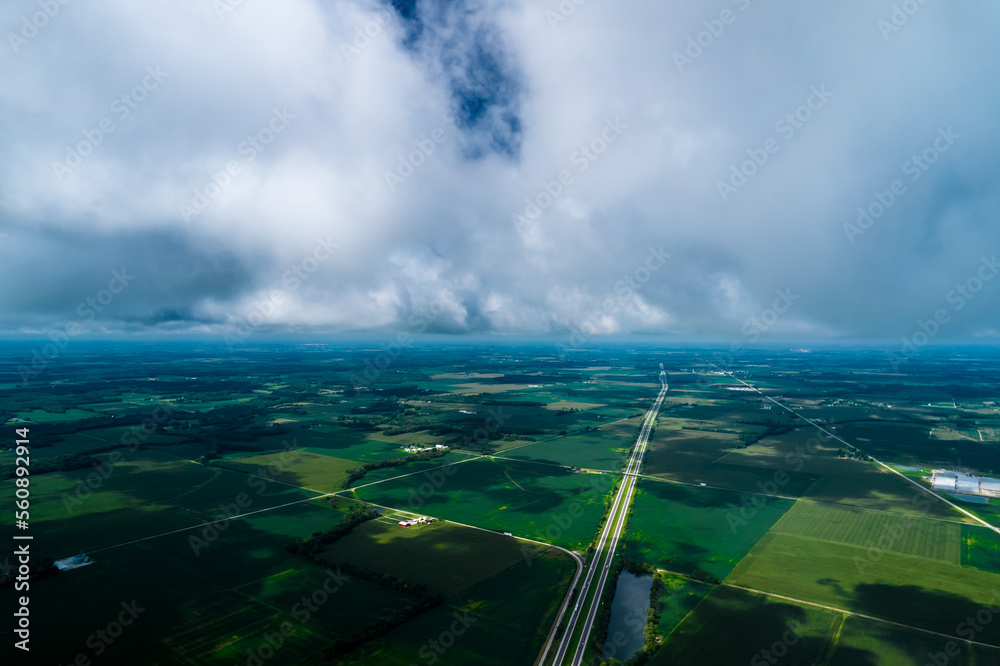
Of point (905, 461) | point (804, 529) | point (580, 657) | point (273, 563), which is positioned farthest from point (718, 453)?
point (273, 563)

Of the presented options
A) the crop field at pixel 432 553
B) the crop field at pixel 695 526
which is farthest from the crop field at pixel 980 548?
the crop field at pixel 432 553

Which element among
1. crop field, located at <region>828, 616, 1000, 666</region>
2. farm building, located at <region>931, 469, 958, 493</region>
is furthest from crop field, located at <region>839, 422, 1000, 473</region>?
crop field, located at <region>828, 616, 1000, 666</region>

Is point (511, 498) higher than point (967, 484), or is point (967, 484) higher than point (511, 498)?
point (967, 484)

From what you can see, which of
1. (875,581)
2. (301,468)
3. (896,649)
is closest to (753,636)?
(896,649)

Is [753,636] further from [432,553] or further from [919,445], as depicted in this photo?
[919,445]

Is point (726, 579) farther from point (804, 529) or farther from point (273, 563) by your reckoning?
point (273, 563)

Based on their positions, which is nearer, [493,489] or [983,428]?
[493,489]

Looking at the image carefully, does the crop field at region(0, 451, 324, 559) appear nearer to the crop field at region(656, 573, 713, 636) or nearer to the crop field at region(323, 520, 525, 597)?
the crop field at region(323, 520, 525, 597)
